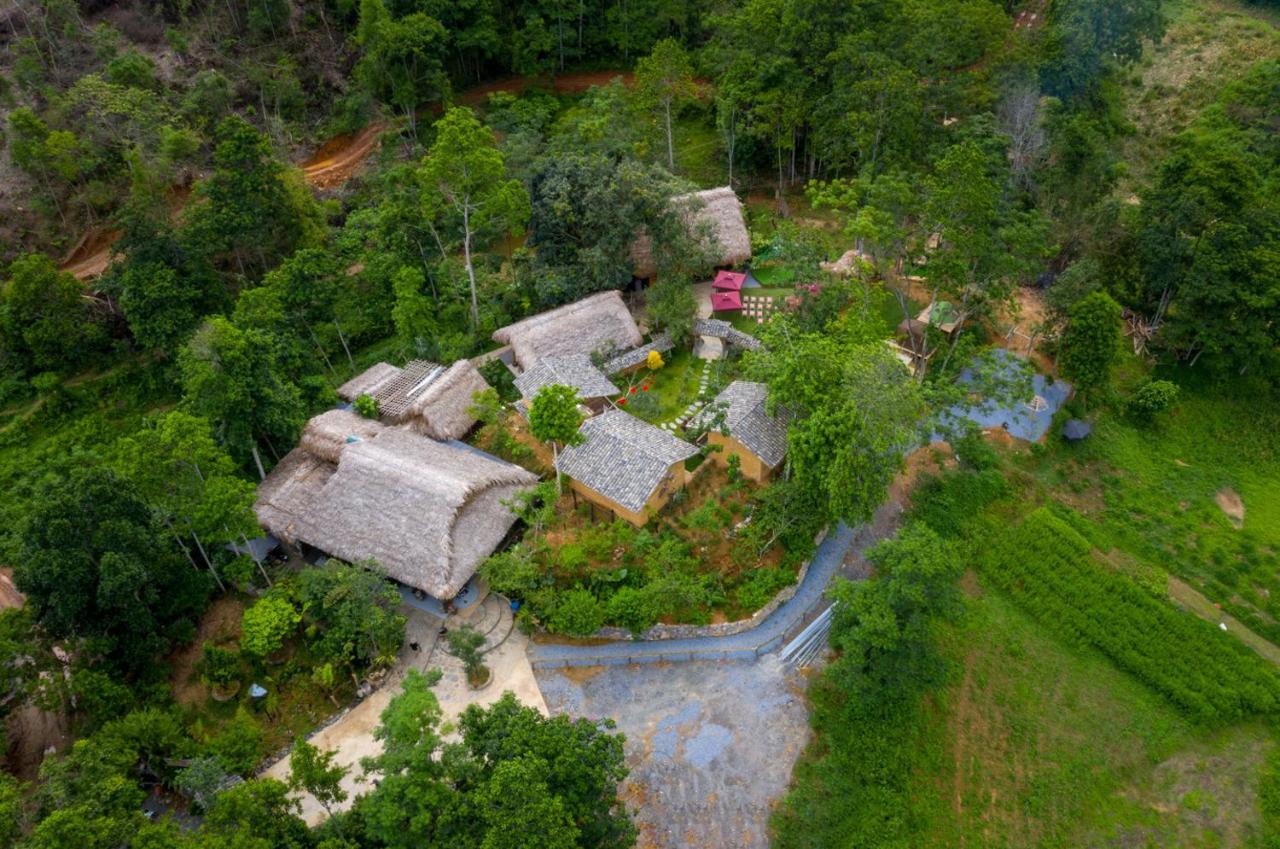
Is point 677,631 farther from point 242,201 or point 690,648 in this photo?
point 242,201

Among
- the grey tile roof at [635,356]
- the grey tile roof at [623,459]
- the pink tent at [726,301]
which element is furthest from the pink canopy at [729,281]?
Answer: the grey tile roof at [623,459]

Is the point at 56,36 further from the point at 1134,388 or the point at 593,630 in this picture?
the point at 1134,388

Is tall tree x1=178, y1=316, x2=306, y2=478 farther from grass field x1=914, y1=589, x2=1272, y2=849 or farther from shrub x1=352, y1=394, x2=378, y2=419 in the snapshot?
grass field x1=914, y1=589, x2=1272, y2=849

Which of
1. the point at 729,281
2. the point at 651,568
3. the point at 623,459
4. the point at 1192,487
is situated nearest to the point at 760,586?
the point at 651,568

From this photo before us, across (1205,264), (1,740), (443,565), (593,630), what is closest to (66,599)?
(1,740)

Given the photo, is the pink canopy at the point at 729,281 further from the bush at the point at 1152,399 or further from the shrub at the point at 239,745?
the shrub at the point at 239,745

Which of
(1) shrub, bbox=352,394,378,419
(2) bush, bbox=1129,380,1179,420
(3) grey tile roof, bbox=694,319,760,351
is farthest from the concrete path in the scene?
(2) bush, bbox=1129,380,1179,420
